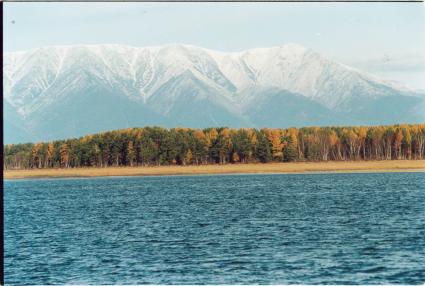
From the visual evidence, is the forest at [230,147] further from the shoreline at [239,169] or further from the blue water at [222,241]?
the blue water at [222,241]

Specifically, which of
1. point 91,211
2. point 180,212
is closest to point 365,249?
point 180,212

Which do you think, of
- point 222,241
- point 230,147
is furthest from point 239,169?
point 222,241

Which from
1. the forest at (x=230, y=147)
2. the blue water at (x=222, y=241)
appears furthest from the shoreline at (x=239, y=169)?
the blue water at (x=222, y=241)

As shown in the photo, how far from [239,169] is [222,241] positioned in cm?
11762

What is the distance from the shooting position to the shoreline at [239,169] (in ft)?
522

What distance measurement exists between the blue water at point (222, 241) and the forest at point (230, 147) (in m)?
86.4

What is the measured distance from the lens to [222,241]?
1909 inches

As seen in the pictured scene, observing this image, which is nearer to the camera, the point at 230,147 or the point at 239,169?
the point at 239,169

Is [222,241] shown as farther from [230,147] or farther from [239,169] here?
[230,147]

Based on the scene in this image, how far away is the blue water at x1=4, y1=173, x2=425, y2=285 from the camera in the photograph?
125ft

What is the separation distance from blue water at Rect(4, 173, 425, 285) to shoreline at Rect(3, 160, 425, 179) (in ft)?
253

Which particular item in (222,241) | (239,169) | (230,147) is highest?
(230,147)

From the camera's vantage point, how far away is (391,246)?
1773 inches

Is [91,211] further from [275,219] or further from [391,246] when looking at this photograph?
[391,246]
